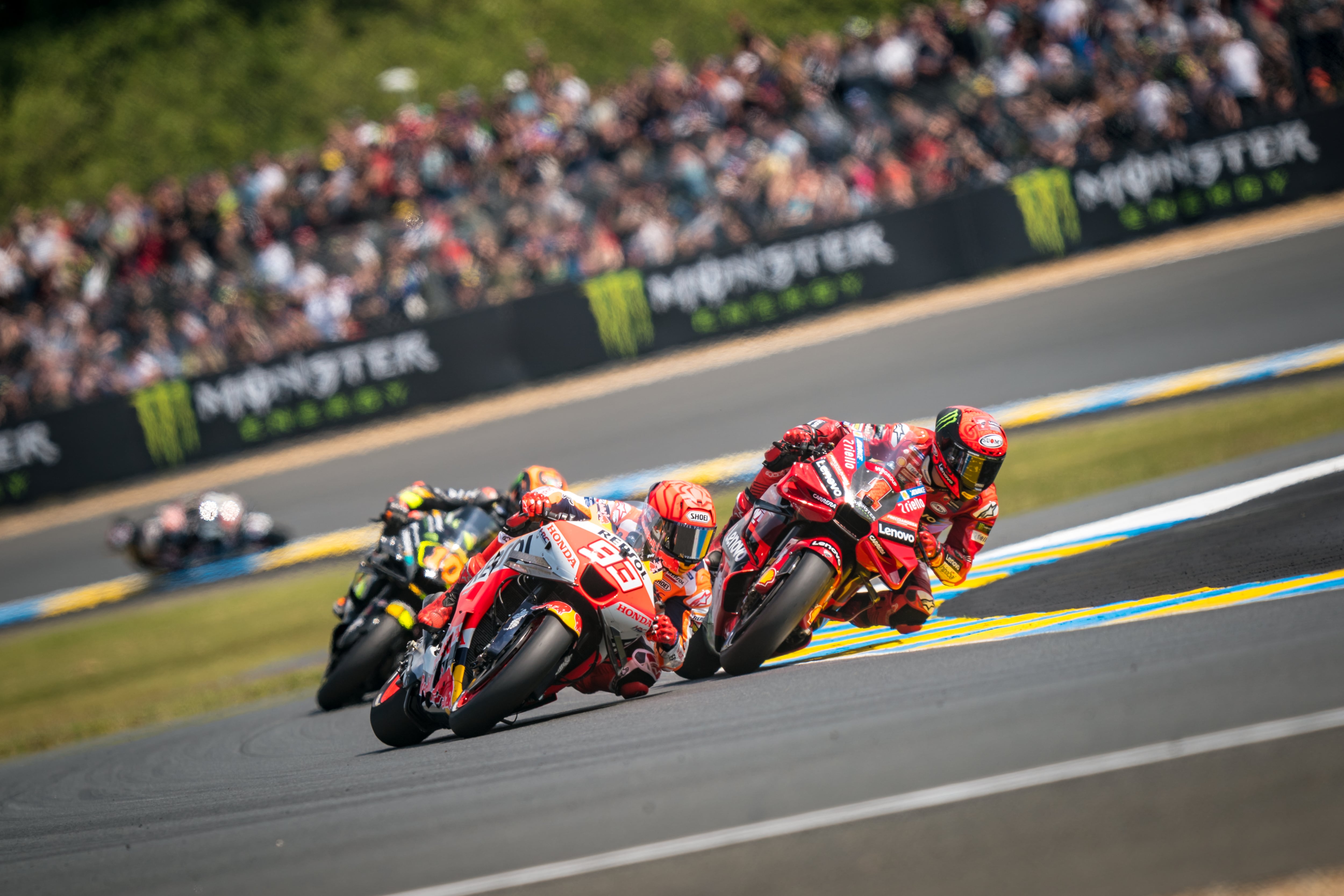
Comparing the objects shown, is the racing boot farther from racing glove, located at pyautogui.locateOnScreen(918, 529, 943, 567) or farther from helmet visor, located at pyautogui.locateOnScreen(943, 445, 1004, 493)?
helmet visor, located at pyautogui.locateOnScreen(943, 445, 1004, 493)

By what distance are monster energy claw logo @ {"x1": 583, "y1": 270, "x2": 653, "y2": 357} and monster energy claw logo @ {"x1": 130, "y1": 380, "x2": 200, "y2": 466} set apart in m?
6.18

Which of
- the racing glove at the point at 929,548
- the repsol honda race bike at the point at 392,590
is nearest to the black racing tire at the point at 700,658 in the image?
the racing glove at the point at 929,548

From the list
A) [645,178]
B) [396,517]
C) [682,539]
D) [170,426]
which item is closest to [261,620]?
[396,517]

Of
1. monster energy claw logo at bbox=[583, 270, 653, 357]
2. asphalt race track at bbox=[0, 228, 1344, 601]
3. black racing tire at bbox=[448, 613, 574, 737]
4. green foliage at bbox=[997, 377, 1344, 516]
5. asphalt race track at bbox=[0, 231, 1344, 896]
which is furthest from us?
monster energy claw logo at bbox=[583, 270, 653, 357]

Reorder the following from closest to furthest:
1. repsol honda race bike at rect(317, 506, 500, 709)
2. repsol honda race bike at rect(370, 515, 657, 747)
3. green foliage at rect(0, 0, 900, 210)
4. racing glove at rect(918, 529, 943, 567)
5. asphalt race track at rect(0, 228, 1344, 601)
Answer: repsol honda race bike at rect(370, 515, 657, 747)
racing glove at rect(918, 529, 943, 567)
repsol honda race bike at rect(317, 506, 500, 709)
asphalt race track at rect(0, 228, 1344, 601)
green foliage at rect(0, 0, 900, 210)

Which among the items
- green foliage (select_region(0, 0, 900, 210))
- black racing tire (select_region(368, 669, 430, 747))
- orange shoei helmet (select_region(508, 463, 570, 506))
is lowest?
black racing tire (select_region(368, 669, 430, 747))

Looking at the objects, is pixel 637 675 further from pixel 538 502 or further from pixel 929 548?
pixel 929 548

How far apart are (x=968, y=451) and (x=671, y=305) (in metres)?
13.1

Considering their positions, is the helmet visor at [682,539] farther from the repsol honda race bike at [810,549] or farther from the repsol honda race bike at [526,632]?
the repsol honda race bike at [810,549]

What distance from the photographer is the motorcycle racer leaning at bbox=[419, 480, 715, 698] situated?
20.7ft

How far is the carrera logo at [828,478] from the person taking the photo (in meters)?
6.51

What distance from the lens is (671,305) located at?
767 inches

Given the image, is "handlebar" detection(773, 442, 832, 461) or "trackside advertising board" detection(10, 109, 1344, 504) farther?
"trackside advertising board" detection(10, 109, 1344, 504)

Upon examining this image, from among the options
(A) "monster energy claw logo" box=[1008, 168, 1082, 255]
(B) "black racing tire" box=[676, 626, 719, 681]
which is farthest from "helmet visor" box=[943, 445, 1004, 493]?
(A) "monster energy claw logo" box=[1008, 168, 1082, 255]
